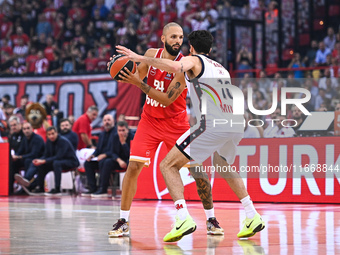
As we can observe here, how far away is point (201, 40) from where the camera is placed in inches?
270

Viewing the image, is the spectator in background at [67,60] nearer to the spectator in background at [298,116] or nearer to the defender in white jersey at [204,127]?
the spectator in background at [298,116]

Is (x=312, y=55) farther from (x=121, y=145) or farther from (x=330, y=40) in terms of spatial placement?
(x=121, y=145)

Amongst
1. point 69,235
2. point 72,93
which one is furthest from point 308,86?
point 69,235

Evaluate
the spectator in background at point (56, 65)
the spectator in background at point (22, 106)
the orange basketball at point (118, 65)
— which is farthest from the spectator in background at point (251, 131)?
the spectator in background at point (56, 65)

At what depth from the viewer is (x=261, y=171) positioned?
12539 mm

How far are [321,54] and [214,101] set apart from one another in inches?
497

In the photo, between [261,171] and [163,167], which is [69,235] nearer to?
[163,167]

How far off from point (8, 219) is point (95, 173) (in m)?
6.15

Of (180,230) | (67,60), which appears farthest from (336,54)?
(180,230)

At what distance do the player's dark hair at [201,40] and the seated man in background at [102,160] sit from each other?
26.2 ft

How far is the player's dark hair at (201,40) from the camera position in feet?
22.5

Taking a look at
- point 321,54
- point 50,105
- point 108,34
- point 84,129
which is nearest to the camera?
point 84,129

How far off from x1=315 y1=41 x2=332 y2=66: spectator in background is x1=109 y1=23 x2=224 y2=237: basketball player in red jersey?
11864 mm

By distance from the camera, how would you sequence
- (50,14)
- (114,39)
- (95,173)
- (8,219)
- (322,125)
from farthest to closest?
(50,14) < (114,39) < (95,173) < (322,125) < (8,219)
